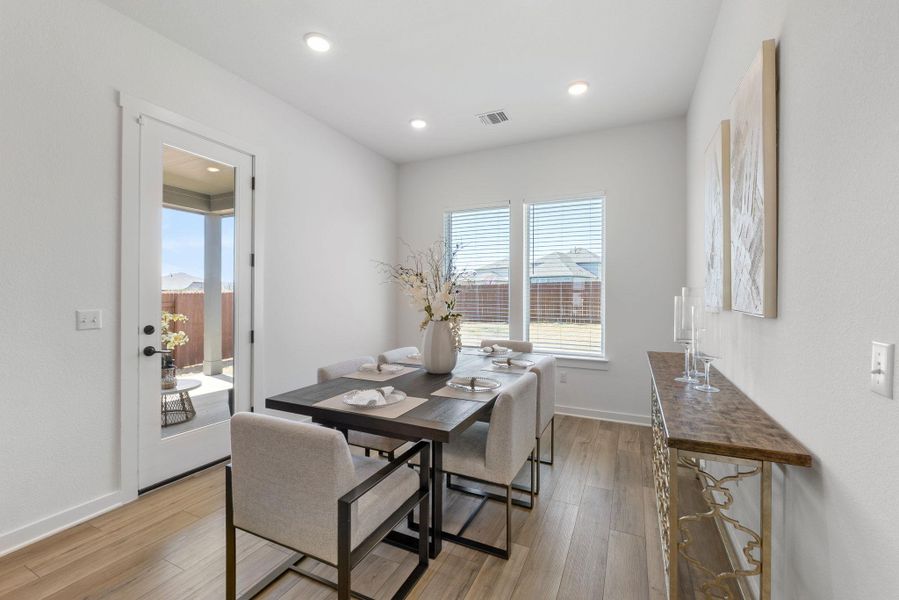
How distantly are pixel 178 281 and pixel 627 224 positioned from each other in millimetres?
3874

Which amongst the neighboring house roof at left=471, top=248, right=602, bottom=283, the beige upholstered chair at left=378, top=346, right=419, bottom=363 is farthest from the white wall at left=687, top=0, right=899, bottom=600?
the neighboring house roof at left=471, top=248, right=602, bottom=283

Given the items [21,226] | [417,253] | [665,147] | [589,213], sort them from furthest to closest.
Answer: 1. [417,253]
2. [589,213]
3. [665,147]
4. [21,226]

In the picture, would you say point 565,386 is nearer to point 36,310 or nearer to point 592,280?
point 592,280

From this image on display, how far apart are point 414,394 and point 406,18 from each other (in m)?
2.27

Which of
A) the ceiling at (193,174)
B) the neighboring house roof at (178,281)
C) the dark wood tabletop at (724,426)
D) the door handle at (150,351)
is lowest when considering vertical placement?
the dark wood tabletop at (724,426)

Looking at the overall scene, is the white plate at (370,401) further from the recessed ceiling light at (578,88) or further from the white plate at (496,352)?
the recessed ceiling light at (578,88)

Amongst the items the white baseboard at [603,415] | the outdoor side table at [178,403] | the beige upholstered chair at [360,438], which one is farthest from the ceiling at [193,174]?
the white baseboard at [603,415]

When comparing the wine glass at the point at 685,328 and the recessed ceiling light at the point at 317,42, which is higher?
the recessed ceiling light at the point at 317,42

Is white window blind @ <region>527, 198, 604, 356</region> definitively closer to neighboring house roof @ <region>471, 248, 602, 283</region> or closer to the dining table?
neighboring house roof @ <region>471, 248, 602, 283</region>

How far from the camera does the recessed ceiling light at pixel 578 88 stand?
10.1 feet

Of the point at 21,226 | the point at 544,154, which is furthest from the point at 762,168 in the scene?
the point at 21,226

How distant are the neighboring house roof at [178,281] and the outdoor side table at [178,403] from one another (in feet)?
2.09

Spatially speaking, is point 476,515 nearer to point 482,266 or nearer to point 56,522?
point 56,522

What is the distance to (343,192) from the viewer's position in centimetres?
409
